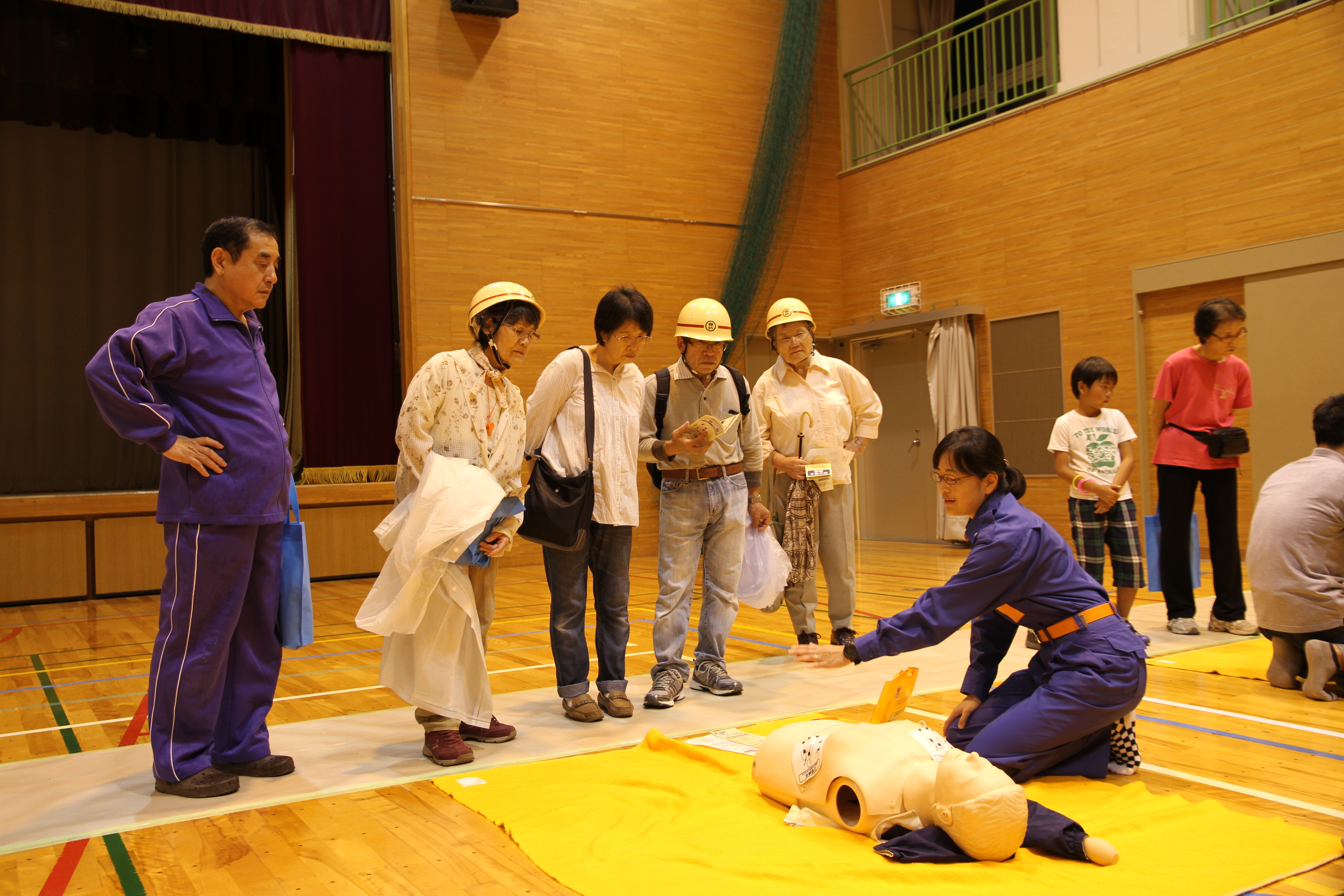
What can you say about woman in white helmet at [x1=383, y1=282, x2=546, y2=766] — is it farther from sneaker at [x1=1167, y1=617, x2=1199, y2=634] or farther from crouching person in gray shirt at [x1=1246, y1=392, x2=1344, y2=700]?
sneaker at [x1=1167, y1=617, x2=1199, y2=634]

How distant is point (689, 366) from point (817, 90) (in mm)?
8986

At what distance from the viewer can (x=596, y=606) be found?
3760mm

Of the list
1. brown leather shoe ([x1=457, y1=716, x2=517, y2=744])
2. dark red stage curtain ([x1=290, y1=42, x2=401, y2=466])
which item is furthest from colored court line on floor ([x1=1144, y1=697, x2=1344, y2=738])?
dark red stage curtain ([x1=290, y1=42, x2=401, y2=466])

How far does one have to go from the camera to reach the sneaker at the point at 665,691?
381 centimetres

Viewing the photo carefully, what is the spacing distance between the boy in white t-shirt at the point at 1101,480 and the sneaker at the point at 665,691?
7.43 ft

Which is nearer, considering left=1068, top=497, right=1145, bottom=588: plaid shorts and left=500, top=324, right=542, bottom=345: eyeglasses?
left=500, top=324, right=542, bottom=345: eyeglasses

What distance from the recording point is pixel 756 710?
3.74 metres

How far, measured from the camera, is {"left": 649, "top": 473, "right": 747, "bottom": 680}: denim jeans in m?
3.98

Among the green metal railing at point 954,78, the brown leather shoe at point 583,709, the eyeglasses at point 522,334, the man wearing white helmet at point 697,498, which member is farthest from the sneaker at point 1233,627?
the green metal railing at point 954,78

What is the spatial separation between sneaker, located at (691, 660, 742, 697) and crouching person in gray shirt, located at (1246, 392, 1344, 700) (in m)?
2.03

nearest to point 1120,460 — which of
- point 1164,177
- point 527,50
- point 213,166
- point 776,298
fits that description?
point 1164,177

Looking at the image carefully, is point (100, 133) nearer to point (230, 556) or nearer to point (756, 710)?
point (230, 556)

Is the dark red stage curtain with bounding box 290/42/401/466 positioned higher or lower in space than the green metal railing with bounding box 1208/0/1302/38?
lower

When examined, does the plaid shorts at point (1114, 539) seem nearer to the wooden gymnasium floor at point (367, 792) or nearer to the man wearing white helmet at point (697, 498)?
the wooden gymnasium floor at point (367, 792)
